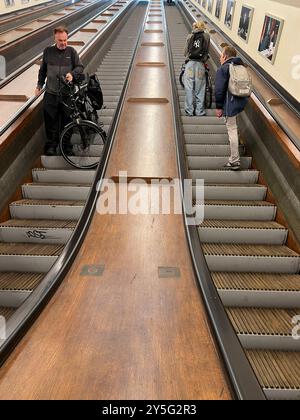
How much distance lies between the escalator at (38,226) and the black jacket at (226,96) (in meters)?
1.95

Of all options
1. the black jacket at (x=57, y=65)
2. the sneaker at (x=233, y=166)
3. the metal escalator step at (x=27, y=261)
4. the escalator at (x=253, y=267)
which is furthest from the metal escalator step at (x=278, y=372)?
the black jacket at (x=57, y=65)

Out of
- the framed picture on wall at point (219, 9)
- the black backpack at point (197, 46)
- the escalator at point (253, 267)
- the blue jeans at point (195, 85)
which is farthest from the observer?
the framed picture on wall at point (219, 9)

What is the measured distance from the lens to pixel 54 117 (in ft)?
14.2

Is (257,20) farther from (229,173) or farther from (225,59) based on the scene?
(229,173)

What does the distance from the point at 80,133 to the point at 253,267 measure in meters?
2.75

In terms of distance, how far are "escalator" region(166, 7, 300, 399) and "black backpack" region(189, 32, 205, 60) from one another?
176 cm

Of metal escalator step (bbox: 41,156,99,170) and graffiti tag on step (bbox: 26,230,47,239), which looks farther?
metal escalator step (bbox: 41,156,99,170)

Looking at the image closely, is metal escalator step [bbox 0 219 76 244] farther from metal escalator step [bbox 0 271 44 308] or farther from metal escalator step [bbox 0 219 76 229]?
metal escalator step [bbox 0 271 44 308]

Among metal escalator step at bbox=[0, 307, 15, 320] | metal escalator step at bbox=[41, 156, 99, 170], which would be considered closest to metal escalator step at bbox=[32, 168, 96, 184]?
metal escalator step at bbox=[41, 156, 99, 170]

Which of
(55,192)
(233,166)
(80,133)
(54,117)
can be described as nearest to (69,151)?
(80,133)

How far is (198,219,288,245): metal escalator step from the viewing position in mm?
3486

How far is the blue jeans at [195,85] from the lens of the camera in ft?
17.8

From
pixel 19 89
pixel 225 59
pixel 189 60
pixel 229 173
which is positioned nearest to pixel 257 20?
pixel 189 60

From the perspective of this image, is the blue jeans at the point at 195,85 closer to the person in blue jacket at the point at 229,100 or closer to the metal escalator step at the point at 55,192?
the person in blue jacket at the point at 229,100
